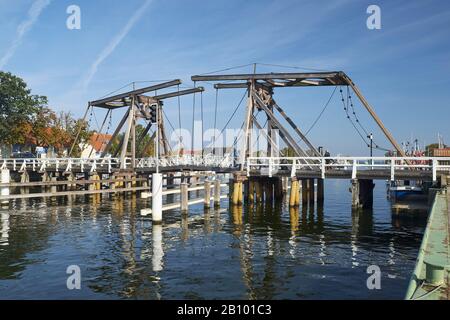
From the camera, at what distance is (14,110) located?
58.8 metres

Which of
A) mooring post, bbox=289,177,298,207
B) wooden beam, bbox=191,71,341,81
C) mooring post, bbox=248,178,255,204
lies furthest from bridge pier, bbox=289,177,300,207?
wooden beam, bbox=191,71,341,81

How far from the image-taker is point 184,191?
890 inches

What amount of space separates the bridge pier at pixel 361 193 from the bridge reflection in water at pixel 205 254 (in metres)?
0.93

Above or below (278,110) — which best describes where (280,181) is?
below

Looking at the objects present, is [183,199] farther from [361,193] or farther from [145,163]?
[145,163]

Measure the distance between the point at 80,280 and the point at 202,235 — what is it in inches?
286

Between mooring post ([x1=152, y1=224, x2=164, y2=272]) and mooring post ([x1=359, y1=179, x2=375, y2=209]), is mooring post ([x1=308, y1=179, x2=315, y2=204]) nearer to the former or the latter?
mooring post ([x1=359, y1=179, x2=375, y2=209])

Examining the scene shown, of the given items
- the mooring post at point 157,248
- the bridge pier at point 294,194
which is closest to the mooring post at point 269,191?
the bridge pier at point 294,194

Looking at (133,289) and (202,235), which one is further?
(202,235)

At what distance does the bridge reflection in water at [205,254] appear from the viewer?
10156 mm

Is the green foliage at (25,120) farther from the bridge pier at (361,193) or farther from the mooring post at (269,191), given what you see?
the bridge pier at (361,193)

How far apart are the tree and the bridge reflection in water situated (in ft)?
131
